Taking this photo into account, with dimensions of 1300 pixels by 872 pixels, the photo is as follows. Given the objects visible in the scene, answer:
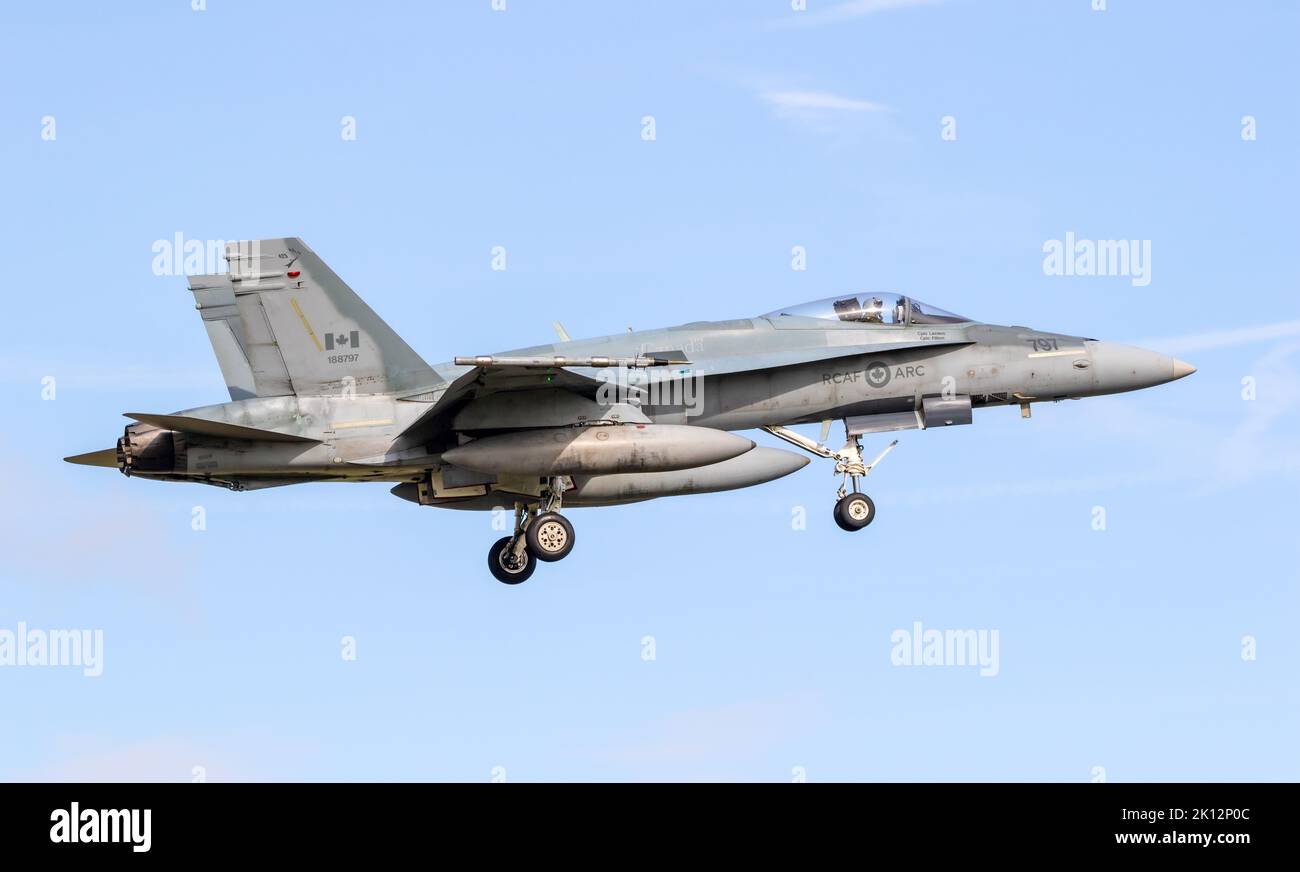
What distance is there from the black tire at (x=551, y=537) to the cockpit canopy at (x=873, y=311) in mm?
3643

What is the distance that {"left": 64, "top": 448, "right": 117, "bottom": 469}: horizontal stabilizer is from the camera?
22828 mm

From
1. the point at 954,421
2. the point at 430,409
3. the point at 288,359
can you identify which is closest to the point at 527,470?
the point at 430,409

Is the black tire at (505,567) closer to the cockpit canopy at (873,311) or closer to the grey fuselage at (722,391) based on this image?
the grey fuselage at (722,391)

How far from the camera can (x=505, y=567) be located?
2355 cm

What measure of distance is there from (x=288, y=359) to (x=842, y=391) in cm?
657

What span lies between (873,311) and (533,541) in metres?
5.06

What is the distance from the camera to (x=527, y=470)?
853 inches

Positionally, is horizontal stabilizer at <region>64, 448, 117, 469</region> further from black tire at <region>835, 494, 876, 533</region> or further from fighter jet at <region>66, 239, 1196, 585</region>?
black tire at <region>835, 494, 876, 533</region>

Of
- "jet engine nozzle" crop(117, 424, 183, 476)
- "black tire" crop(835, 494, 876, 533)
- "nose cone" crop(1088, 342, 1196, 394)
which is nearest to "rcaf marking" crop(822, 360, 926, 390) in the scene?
"black tire" crop(835, 494, 876, 533)

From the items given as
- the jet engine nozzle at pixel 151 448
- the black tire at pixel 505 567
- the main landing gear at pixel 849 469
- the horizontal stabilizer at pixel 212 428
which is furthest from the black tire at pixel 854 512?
the jet engine nozzle at pixel 151 448

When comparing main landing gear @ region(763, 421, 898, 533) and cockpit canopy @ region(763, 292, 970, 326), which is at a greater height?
cockpit canopy @ region(763, 292, 970, 326)

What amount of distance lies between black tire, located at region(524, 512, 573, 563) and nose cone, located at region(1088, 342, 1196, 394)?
675 centimetres

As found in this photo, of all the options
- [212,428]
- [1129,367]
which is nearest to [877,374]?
[1129,367]

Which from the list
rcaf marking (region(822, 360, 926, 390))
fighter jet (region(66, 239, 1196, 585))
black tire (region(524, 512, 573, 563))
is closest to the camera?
fighter jet (region(66, 239, 1196, 585))
